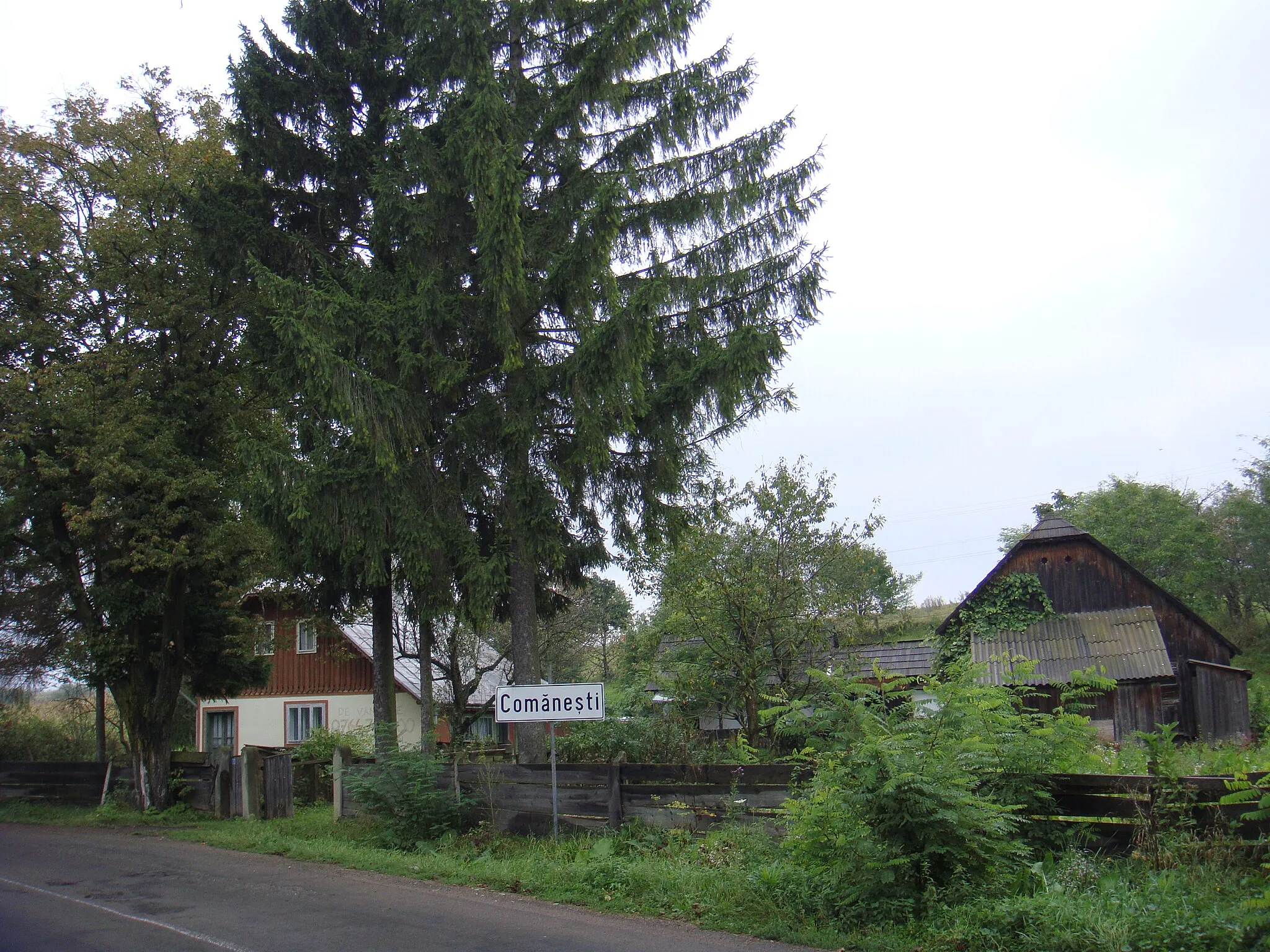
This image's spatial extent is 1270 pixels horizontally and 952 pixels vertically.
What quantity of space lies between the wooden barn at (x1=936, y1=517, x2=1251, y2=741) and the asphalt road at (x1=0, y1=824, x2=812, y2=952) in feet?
59.6

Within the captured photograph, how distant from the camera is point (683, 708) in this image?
17547 millimetres

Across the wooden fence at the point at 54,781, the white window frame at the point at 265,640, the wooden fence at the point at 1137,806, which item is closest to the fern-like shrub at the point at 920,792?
the wooden fence at the point at 1137,806

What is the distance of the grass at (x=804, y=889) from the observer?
630cm

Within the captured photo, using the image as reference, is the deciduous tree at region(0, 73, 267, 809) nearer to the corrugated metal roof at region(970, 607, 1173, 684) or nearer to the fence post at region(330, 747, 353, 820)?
the fence post at region(330, 747, 353, 820)

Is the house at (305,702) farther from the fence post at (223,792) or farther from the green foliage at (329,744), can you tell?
the fence post at (223,792)

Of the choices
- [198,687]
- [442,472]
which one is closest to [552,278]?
[442,472]

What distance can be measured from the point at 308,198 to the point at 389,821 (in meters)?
10.6

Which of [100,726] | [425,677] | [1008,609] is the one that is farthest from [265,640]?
[1008,609]

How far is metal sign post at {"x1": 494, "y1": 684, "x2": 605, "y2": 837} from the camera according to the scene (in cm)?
1151

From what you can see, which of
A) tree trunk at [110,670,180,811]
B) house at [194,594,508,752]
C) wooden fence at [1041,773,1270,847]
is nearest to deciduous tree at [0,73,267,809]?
tree trunk at [110,670,180,811]

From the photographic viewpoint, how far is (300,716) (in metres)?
33.0

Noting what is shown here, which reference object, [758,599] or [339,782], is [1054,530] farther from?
[339,782]

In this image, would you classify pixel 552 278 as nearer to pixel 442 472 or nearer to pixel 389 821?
pixel 442 472

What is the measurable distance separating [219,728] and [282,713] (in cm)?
280
